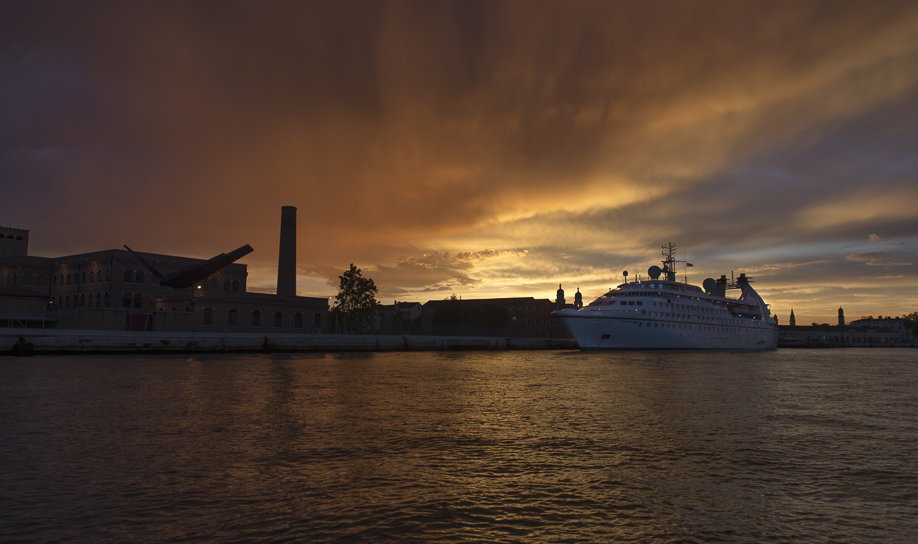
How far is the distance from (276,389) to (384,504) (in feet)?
59.7

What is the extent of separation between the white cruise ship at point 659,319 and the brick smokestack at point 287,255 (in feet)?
130

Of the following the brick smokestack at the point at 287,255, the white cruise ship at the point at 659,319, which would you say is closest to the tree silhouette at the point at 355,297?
the brick smokestack at the point at 287,255

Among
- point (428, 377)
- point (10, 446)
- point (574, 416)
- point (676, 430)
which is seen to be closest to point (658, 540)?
point (676, 430)

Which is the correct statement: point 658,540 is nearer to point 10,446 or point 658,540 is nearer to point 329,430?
point 329,430

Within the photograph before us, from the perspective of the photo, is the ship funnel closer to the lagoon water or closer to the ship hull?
the ship hull

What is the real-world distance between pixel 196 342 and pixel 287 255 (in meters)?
26.2

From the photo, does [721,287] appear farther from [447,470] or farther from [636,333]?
[447,470]

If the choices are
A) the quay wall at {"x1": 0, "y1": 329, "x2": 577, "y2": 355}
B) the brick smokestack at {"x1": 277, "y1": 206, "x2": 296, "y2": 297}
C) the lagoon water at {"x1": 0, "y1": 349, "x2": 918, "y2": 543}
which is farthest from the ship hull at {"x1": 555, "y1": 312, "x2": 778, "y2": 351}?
the lagoon water at {"x1": 0, "y1": 349, "x2": 918, "y2": 543}

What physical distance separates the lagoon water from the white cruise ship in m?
52.3

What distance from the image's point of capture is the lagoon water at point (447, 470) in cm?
739

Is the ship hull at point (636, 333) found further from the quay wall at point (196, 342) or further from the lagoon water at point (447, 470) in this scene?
the lagoon water at point (447, 470)

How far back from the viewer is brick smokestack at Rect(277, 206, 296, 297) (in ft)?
274

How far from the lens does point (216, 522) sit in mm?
7406

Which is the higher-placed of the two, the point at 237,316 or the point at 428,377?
the point at 237,316
